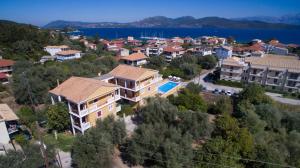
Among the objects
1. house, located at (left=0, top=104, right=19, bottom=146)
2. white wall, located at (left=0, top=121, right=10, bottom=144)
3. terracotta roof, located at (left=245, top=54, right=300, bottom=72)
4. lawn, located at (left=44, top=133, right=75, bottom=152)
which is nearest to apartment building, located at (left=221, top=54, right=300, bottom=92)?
terracotta roof, located at (left=245, top=54, right=300, bottom=72)

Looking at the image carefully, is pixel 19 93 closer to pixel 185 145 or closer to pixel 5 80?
pixel 5 80

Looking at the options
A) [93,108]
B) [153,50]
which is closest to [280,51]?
[153,50]

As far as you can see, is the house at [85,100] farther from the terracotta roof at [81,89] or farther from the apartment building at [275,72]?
the apartment building at [275,72]

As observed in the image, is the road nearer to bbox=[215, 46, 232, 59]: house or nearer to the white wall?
bbox=[215, 46, 232, 59]: house

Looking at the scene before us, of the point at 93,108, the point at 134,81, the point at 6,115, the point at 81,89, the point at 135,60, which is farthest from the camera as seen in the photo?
the point at 135,60

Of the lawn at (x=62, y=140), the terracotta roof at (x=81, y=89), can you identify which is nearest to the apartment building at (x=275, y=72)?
the terracotta roof at (x=81, y=89)

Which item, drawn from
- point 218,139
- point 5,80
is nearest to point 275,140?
point 218,139

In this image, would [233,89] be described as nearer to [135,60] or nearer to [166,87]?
[166,87]
